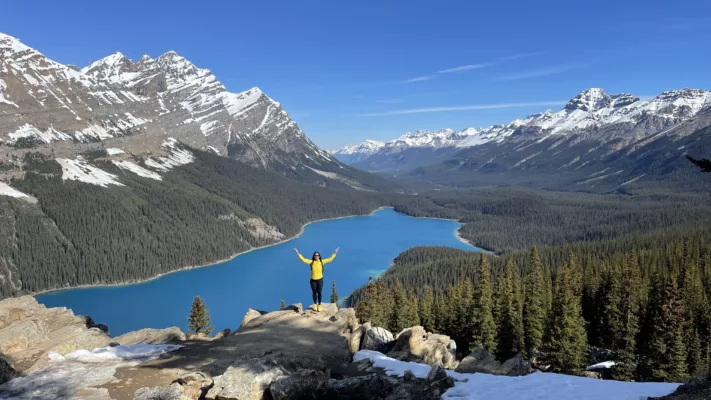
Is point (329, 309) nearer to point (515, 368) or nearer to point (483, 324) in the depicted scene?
point (515, 368)

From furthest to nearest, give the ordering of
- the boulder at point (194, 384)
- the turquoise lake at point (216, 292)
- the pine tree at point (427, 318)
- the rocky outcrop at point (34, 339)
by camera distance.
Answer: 1. the turquoise lake at point (216, 292)
2. the pine tree at point (427, 318)
3. the rocky outcrop at point (34, 339)
4. the boulder at point (194, 384)

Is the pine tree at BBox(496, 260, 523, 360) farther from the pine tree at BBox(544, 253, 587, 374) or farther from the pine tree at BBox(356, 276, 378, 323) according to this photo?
the pine tree at BBox(356, 276, 378, 323)

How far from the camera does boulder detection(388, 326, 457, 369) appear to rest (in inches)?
1014

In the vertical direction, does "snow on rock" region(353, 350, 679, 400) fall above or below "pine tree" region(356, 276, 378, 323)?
above

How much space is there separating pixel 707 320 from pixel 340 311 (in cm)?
4156

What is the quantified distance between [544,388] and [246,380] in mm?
11483

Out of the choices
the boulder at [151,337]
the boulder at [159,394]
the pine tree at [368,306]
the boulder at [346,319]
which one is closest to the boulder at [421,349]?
the boulder at [346,319]

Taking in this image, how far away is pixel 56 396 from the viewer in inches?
650

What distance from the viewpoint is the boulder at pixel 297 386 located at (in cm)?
1627

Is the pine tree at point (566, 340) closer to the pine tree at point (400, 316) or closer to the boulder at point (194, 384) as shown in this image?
the pine tree at point (400, 316)

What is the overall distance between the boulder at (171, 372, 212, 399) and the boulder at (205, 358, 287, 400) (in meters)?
0.60

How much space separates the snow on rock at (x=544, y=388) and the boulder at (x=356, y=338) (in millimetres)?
6043

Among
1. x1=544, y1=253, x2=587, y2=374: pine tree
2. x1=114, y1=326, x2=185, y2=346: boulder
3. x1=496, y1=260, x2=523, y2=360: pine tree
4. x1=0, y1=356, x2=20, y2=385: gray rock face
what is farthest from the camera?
x1=496, y1=260, x2=523, y2=360: pine tree

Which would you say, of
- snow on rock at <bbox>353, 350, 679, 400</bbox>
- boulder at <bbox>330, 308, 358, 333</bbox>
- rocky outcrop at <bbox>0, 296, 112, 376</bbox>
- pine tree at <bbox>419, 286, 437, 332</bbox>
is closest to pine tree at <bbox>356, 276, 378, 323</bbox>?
pine tree at <bbox>419, 286, 437, 332</bbox>
